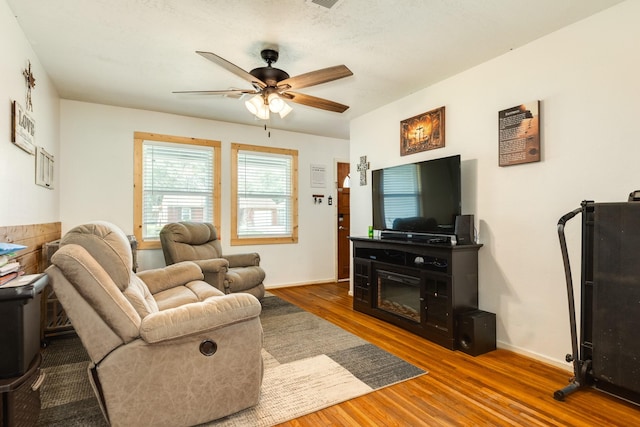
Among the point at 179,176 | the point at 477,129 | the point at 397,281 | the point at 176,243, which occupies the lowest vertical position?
the point at 397,281

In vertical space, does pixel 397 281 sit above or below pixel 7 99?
below

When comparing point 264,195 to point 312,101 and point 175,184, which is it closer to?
point 175,184

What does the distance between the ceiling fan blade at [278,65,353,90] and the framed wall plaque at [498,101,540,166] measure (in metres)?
1.44

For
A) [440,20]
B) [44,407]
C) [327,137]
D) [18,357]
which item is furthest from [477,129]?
[44,407]

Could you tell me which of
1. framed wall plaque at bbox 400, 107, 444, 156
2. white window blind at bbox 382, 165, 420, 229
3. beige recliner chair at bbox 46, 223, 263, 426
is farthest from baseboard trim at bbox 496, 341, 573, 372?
beige recliner chair at bbox 46, 223, 263, 426

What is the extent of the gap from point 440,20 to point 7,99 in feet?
10.00

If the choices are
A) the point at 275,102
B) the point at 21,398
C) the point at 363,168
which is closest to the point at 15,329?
the point at 21,398

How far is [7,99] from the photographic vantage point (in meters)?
2.25

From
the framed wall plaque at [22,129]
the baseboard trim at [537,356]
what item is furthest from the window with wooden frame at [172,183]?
the baseboard trim at [537,356]

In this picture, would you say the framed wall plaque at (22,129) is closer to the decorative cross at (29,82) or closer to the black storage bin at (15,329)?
the decorative cross at (29,82)

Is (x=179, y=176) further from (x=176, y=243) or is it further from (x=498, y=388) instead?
(x=498, y=388)

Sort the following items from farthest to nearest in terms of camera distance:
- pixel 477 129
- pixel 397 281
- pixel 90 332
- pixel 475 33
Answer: pixel 397 281 → pixel 477 129 → pixel 475 33 → pixel 90 332

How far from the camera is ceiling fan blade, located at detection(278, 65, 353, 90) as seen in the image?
246cm

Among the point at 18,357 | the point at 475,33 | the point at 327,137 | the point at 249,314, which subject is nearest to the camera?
the point at 18,357
